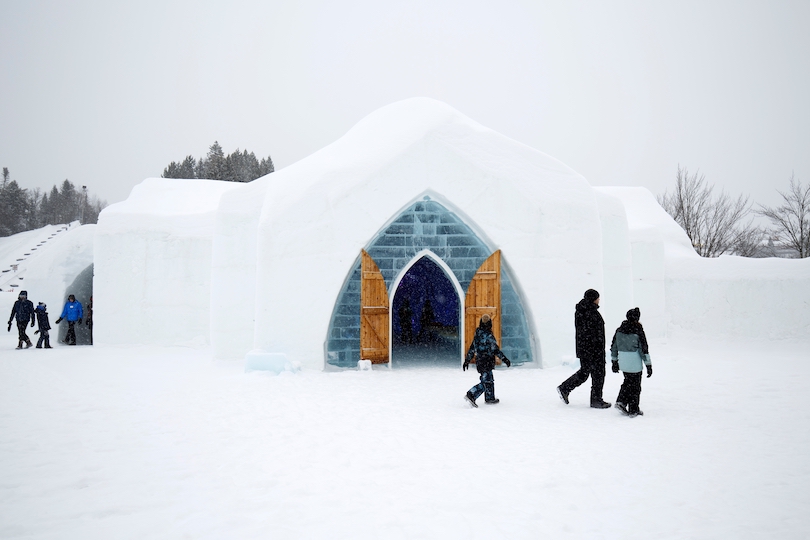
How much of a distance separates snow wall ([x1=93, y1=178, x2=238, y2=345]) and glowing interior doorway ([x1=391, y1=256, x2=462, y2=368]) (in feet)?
19.1

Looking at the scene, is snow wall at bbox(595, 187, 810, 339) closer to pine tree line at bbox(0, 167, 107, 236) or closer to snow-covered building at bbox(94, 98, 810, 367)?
snow-covered building at bbox(94, 98, 810, 367)

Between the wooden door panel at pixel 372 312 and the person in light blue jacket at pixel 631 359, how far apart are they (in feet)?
15.4

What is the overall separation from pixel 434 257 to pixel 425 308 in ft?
27.5

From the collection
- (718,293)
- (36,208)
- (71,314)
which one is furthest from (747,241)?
(36,208)

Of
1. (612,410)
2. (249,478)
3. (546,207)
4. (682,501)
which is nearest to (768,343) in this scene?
(546,207)

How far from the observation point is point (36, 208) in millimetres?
61094

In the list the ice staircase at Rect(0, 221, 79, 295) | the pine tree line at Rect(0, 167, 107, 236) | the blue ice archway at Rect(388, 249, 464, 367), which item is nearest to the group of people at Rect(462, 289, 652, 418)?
the blue ice archway at Rect(388, 249, 464, 367)

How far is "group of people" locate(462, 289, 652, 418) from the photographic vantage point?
19.4ft

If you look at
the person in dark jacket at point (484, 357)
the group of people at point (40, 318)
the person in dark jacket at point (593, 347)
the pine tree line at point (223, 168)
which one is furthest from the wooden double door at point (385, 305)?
the pine tree line at point (223, 168)

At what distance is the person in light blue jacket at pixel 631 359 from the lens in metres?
5.88

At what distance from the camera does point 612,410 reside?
6215 millimetres

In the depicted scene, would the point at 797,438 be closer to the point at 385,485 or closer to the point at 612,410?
the point at 612,410

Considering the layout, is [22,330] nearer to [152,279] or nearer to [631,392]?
[152,279]

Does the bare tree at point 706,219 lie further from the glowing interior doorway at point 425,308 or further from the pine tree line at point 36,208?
the pine tree line at point 36,208
